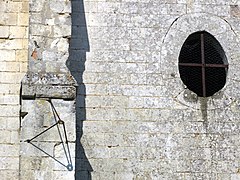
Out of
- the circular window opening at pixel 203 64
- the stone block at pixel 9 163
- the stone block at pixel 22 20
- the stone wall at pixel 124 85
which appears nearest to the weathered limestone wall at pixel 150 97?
the stone wall at pixel 124 85

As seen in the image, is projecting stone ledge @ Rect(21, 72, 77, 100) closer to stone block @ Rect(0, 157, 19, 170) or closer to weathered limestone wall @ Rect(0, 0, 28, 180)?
weathered limestone wall @ Rect(0, 0, 28, 180)

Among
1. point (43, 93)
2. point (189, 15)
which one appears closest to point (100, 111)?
point (43, 93)

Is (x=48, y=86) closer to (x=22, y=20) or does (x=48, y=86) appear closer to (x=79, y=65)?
(x=79, y=65)

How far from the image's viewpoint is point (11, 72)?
812cm

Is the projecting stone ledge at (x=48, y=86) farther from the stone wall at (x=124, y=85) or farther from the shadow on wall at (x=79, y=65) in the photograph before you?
the shadow on wall at (x=79, y=65)

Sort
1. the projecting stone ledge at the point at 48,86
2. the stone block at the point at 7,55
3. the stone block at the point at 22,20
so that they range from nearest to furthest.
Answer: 1. the projecting stone ledge at the point at 48,86
2. the stone block at the point at 7,55
3. the stone block at the point at 22,20

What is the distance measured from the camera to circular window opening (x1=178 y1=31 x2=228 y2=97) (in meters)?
8.80

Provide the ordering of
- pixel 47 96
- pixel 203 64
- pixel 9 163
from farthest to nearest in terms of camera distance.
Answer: pixel 203 64
pixel 9 163
pixel 47 96

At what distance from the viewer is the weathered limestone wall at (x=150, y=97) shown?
26.9 feet

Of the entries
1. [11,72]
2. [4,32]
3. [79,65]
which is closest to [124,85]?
[79,65]

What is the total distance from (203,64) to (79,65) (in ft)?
5.96

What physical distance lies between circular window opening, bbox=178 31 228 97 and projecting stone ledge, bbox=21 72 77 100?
6.60ft

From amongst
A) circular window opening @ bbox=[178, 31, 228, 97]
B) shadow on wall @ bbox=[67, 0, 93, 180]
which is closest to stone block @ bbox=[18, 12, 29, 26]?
shadow on wall @ bbox=[67, 0, 93, 180]

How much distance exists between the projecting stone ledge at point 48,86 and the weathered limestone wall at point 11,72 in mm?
705
